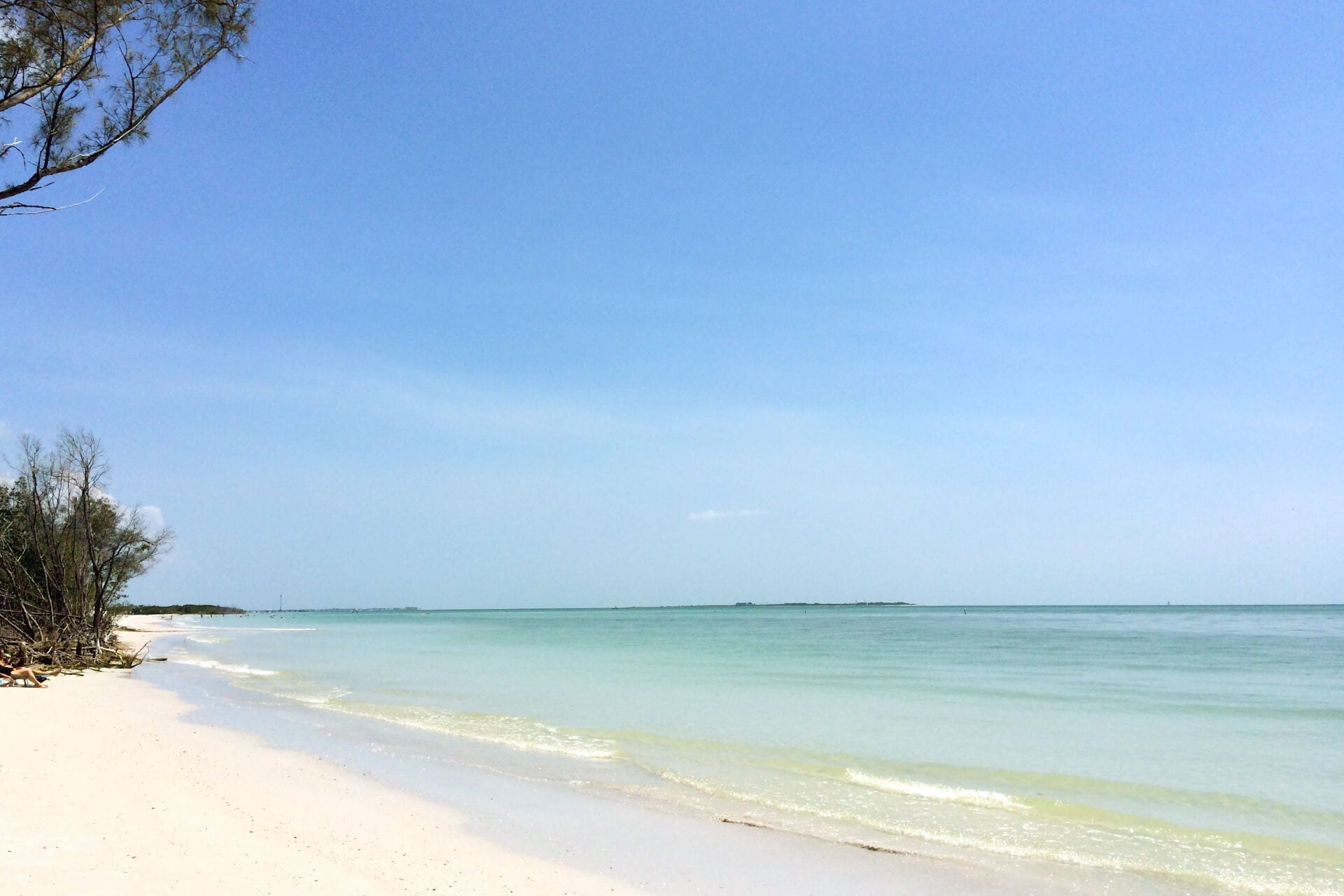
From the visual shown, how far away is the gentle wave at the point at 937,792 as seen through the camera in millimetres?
9156

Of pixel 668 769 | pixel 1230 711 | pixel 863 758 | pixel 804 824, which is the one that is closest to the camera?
pixel 804 824

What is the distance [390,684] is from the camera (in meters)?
22.0

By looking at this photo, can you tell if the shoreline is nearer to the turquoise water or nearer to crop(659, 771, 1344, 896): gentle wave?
crop(659, 771, 1344, 896): gentle wave

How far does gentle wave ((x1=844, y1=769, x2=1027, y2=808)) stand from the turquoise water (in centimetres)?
4

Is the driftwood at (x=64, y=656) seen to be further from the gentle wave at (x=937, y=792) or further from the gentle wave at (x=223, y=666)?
the gentle wave at (x=937, y=792)

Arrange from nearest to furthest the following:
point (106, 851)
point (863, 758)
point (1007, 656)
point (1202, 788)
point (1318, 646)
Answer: point (106, 851) → point (1202, 788) → point (863, 758) → point (1007, 656) → point (1318, 646)

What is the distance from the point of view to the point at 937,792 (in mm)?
9617

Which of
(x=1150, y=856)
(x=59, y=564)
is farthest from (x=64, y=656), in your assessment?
(x=1150, y=856)

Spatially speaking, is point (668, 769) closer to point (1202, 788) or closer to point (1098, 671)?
point (1202, 788)

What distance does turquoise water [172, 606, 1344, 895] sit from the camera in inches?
309

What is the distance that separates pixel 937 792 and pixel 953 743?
3285 millimetres

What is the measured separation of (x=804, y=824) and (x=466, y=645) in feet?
129

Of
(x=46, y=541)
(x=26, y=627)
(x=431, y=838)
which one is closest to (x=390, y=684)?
(x=26, y=627)

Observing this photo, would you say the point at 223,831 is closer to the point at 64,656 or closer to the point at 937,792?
the point at 937,792
